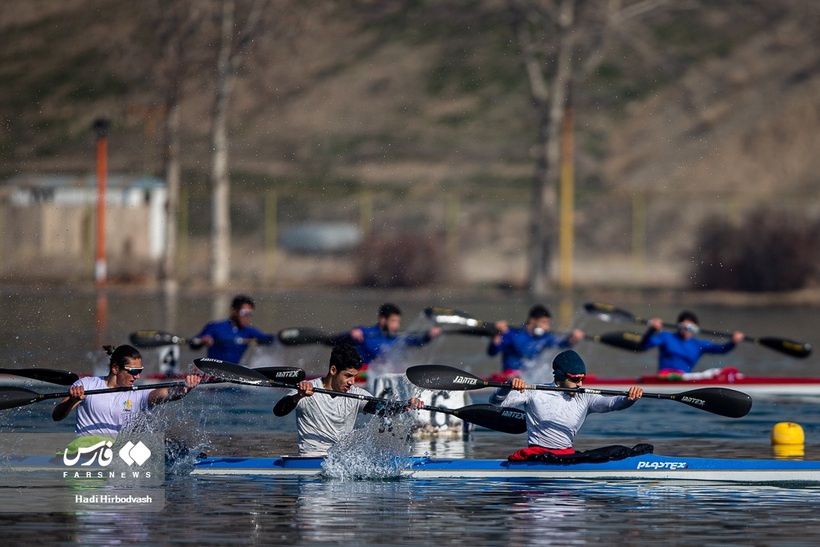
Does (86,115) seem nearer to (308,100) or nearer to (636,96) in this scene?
(308,100)

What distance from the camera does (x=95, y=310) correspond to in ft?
127

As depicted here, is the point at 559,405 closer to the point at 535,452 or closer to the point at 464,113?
the point at 535,452

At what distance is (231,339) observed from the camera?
21797 millimetres

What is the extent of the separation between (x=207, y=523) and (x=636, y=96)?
58.9 meters

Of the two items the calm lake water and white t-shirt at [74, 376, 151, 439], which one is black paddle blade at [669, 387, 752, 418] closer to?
the calm lake water

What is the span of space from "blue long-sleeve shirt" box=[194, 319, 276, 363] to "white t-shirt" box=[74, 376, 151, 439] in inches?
257

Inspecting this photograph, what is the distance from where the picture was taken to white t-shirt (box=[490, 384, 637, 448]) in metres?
14.8

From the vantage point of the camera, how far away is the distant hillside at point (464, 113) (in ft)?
209

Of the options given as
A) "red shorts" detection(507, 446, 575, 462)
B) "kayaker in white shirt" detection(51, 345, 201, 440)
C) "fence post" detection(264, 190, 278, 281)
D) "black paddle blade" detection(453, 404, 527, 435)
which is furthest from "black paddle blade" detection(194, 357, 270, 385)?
"fence post" detection(264, 190, 278, 281)

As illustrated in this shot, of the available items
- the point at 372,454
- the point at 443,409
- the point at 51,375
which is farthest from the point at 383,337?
the point at 372,454

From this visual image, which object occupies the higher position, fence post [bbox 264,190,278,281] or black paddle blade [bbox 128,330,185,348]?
fence post [bbox 264,190,278,281]

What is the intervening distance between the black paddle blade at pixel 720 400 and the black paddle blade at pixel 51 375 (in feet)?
18.6

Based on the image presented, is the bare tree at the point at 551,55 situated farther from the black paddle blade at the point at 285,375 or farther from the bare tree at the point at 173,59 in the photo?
the black paddle blade at the point at 285,375

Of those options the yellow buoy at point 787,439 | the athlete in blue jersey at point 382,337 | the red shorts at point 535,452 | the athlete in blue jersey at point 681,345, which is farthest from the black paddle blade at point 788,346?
the red shorts at point 535,452
